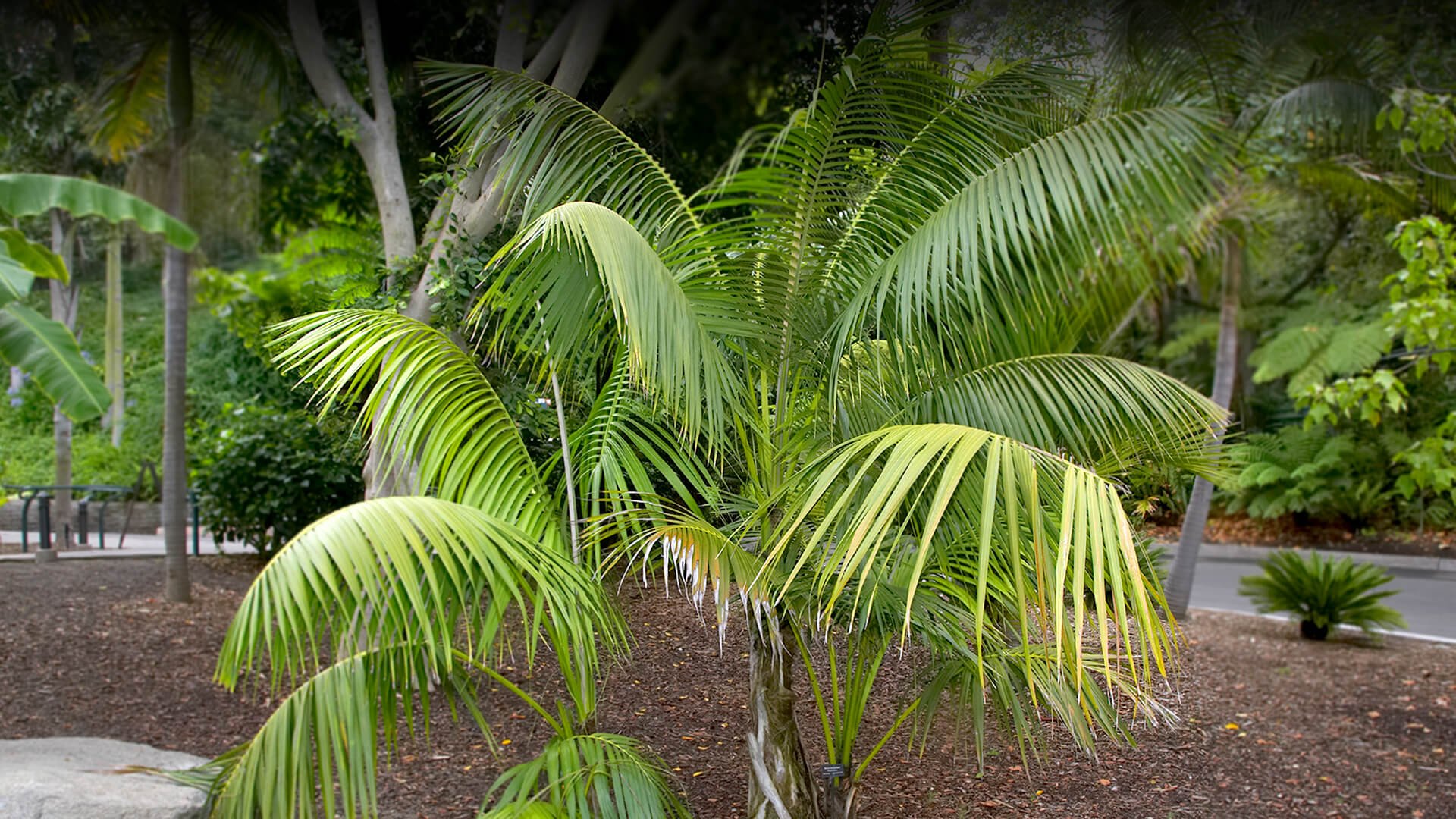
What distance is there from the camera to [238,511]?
8.78 m

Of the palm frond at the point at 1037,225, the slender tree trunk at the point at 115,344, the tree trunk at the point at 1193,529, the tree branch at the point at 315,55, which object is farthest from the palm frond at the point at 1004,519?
the slender tree trunk at the point at 115,344

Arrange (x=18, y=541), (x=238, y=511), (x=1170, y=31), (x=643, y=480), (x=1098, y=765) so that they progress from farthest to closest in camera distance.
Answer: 1. (x=18, y=541)
2. (x=238, y=511)
3. (x=1170, y=31)
4. (x=1098, y=765)
5. (x=643, y=480)

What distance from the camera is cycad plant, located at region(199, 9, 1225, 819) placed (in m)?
3.06

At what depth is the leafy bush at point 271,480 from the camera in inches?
337

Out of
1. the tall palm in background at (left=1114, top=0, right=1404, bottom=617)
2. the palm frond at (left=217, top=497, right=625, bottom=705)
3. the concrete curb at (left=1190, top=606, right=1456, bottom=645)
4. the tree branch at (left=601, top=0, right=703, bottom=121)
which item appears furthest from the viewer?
the concrete curb at (left=1190, top=606, right=1456, bottom=645)

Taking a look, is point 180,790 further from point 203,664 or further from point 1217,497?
point 1217,497

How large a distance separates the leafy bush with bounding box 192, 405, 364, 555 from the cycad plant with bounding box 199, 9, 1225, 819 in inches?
195

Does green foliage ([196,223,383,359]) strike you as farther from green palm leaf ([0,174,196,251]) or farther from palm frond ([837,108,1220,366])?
palm frond ([837,108,1220,366])

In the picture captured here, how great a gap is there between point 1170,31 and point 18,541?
37.1 feet

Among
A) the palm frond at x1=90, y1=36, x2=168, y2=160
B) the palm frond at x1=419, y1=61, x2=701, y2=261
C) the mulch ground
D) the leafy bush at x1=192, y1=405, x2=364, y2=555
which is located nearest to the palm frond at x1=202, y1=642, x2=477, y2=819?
the mulch ground

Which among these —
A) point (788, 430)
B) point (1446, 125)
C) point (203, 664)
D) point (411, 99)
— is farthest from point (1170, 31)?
point (203, 664)

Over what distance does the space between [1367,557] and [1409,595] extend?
10.6 ft

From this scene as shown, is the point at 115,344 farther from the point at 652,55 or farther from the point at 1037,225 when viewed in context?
the point at 1037,225

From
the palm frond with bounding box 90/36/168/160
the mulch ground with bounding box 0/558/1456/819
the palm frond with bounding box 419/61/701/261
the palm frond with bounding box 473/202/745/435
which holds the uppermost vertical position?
the palm frond with bounding box 90/36/168/160
